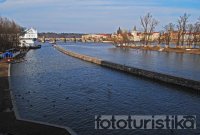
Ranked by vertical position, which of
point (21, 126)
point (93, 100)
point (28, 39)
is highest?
point (28, 39)

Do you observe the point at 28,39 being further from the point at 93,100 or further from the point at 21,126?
the point at 21,126

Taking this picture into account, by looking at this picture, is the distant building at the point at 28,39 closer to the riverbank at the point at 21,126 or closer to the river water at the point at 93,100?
the river water at the point at 93,100

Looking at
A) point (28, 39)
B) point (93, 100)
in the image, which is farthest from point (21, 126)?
point (28, 39)

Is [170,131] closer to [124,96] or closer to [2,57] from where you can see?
[124,96]

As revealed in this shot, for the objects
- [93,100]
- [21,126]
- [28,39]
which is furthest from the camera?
[28,39]

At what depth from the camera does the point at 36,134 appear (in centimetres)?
1584

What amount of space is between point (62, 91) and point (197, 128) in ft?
49.5

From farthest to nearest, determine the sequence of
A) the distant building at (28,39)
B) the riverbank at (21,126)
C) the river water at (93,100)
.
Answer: the distant building at (28,39), the river water at (93,100), the riverbank at (21,126)

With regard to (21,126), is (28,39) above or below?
above

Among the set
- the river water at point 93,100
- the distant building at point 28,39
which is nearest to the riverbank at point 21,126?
the river water at point 93,100

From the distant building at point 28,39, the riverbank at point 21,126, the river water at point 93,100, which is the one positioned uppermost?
the distant building at point 28,39

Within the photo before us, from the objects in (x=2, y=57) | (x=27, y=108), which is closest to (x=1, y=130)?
(x=27, y=108)

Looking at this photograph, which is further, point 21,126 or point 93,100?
point 93,100

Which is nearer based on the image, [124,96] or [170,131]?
[170,131]
